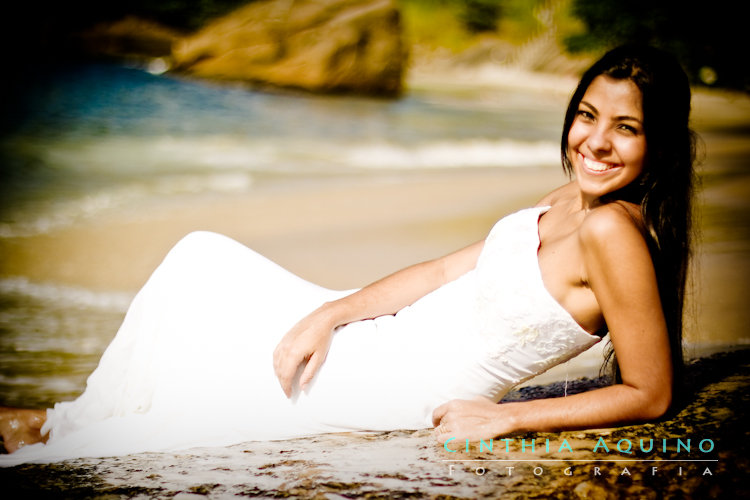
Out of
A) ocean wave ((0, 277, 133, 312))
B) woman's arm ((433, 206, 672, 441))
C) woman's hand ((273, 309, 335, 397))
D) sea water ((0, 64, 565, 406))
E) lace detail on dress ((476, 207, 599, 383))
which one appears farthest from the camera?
ocean wave ((0, 277, 133, 312))

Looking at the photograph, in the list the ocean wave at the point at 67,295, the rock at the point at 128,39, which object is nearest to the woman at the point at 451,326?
the ocean wave at the point at 67,295

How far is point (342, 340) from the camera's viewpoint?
6.88 feet

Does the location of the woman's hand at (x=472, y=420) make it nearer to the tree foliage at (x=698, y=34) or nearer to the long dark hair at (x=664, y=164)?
the long dark hair at (x=664, y=164)

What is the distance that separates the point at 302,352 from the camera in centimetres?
202

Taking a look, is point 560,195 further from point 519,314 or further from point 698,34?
point 698,34

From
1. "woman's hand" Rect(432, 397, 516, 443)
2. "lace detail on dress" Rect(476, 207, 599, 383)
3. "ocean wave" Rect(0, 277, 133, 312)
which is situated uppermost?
"ocean wave" Rect(0, 277, 133, 312)

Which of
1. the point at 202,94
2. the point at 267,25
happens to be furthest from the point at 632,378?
the point at 267,25

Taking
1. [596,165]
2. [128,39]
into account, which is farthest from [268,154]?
[128,39]

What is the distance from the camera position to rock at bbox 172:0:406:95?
15.4 metres

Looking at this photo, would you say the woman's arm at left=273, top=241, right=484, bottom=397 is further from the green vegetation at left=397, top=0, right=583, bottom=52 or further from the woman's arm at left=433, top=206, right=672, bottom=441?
the green vegetation at left=397, top=0, right=583, bottom=52

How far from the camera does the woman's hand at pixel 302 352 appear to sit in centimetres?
202

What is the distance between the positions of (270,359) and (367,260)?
359cm

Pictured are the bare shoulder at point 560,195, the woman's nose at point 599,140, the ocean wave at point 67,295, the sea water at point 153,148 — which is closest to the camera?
the woman's nose at point 599,140

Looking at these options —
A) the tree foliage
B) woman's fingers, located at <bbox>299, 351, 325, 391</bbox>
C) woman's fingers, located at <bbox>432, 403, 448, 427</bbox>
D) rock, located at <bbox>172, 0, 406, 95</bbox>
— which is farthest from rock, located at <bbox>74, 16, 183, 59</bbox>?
woman's fingers, located at <bbox>432, 403, 448, 427</bbox>
